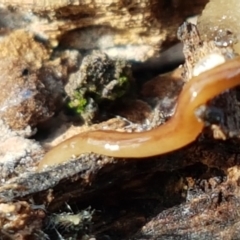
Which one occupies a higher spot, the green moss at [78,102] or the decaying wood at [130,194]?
the green moss at [78,102]

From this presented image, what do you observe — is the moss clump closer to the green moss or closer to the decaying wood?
the green moss

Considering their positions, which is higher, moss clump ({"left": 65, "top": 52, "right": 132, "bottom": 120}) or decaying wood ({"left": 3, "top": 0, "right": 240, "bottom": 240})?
moss clump ({"left": 65, "top": 52, "right": 132, "bottom": 120})

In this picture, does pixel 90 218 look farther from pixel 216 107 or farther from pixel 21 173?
pixel 216 107

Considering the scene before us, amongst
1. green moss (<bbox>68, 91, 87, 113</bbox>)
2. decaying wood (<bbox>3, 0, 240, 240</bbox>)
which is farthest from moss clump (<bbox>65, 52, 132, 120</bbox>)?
decaying wood (<bbox>3, 0, 240, 240</bbox>)

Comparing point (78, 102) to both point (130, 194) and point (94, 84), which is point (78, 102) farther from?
point (130, 194)

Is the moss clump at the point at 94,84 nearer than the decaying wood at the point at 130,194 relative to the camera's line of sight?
No

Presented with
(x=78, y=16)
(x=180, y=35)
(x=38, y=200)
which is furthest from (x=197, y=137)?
(x=78, y=16)

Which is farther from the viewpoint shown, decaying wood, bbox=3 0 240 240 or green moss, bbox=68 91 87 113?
green moss, bbox=68 91 87 113

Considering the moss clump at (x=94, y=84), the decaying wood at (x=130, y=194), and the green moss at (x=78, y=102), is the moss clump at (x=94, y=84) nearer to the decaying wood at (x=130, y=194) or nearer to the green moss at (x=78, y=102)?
the green moss at (x=78, y=102)

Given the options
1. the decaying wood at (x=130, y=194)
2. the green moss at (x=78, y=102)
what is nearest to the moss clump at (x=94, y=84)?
the green moss at (x=78, y=102)

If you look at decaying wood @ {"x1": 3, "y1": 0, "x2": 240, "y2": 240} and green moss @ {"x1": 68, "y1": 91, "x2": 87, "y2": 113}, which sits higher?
green moss @ {"x1": 68, "y1": 91, "x2": 87, "y2": 113}

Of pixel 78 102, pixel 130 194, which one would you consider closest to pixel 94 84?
pixel 78 102
